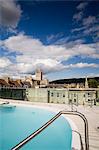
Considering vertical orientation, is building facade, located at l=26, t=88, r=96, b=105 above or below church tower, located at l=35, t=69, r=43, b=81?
below

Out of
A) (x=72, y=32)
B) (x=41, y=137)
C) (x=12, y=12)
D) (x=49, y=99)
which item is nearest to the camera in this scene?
(x=12, y=12)

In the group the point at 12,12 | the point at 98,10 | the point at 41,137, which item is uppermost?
the point at 98,10

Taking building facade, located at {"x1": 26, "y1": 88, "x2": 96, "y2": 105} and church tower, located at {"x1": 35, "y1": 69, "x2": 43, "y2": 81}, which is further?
church tower, located at {"x1": 35, "y1": 69, "x2": 43, "y2": 81}

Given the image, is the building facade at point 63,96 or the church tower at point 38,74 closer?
the building facade at point 63,96

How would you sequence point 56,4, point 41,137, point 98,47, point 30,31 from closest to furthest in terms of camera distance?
point 41,137
point 56,4
point 30,31
point 98,47

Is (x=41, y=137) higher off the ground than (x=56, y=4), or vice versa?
(x=56, y=4)

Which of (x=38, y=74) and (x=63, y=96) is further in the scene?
(x=38, y=74)

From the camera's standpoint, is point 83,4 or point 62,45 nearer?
point 83,4

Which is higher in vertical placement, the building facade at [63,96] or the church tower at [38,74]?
the church tower at [38,74]

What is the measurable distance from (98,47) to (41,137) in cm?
1731

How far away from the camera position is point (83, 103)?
81.8 ft

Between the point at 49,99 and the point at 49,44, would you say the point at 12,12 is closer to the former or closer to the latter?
the point at 49,44

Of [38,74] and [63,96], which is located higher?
[38,74]

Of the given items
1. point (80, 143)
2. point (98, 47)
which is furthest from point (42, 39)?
point (80, 143)
